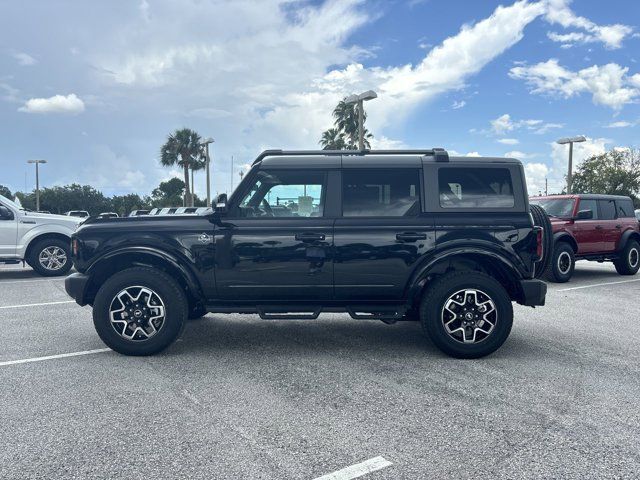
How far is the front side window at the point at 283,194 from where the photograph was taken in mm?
4855

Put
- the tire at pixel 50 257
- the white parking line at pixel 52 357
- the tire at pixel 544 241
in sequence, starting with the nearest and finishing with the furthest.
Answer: the white parking line at pixel 52 357 → the tire at pixel 544 241 → the tire at pixel 50 257

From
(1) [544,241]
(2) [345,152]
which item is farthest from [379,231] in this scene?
(1) [544,241]

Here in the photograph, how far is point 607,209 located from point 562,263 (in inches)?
81.8

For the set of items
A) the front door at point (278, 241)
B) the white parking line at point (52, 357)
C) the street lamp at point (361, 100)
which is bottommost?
the white parking line at point (52, 357)

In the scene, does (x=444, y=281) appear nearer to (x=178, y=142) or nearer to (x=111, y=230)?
(x=111, y=230)

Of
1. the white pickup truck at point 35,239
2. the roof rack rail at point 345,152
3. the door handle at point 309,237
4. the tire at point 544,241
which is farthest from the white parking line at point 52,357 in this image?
the white pickup truck at point 35,239

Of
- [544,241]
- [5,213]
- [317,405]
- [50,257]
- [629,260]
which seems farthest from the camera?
[629,260]

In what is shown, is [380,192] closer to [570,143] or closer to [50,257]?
[50,257]

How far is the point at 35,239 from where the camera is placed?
10.8 metres

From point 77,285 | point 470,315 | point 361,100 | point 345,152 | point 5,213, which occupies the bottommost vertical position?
point 470,315

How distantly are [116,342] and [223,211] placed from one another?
1.59 m

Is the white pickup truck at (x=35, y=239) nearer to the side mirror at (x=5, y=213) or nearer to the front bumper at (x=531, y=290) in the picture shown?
the side mirror at (x=5, y=213)

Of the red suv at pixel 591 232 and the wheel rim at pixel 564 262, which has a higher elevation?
the red suv at pixel 591 232

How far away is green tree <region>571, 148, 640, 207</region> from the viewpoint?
154ft
